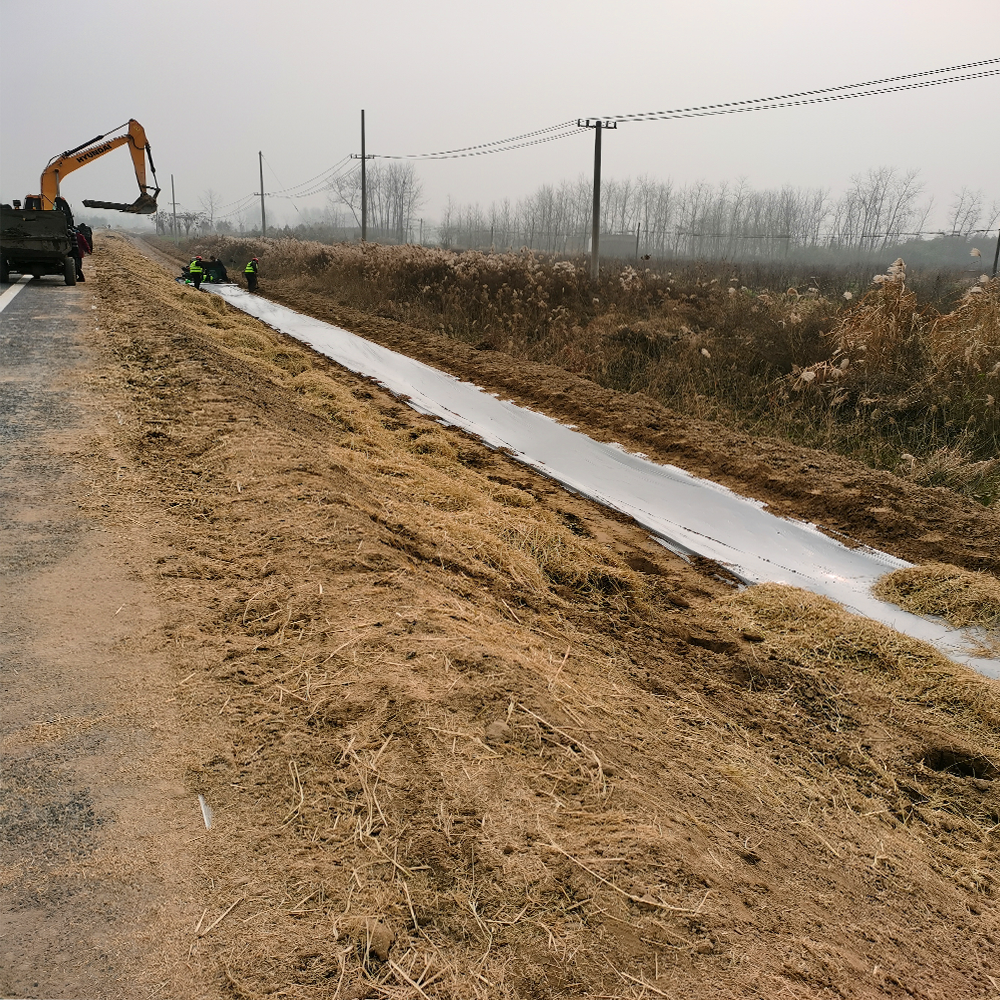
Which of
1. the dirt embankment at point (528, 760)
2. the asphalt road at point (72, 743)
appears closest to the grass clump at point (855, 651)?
the dirt embankment at point (528, 760)

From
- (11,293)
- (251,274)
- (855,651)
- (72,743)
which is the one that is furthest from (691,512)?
(251,274)

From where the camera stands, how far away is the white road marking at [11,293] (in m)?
12.6

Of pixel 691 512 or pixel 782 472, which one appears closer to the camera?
pixel 691 512

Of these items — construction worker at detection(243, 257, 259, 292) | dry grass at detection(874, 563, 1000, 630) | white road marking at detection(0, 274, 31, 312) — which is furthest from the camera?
construction worker at detection(243, 257, 259, 292)

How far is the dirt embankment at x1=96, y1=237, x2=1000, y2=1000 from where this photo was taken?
77.5 inches

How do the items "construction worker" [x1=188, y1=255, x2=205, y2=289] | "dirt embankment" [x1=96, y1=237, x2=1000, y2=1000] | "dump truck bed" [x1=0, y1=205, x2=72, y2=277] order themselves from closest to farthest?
1. "dirt embankment" [x1=96, y1=237, x2=1000, y2=1000]
2. "dump truck bed" [x1=0, y1=205, x2=72, y2=277]
3. "construction worker" [x1=188, y1=255, x2=205, y2=289]

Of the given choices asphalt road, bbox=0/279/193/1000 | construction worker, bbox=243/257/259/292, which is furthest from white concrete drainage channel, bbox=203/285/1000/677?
construction worker, bbox=243/257/259/292

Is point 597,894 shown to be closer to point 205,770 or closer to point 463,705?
point 463,705

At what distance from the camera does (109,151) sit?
20.7 meters

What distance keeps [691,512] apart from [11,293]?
558 inches

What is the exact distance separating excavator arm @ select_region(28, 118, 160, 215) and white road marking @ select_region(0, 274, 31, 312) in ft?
12.6

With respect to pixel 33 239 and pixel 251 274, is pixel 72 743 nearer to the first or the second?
pixel 33 239

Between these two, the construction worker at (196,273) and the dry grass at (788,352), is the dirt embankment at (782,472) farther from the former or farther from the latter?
the construction worker at (196,273)

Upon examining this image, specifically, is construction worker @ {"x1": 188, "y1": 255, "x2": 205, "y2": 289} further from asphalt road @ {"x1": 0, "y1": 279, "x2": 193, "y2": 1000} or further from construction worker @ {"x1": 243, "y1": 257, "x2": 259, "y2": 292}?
asphalt road @ {"x1": 0, "y1": 279, "x2": 193, "y2": 1000}
